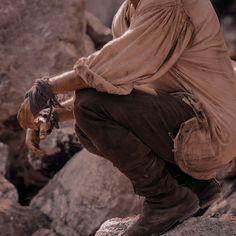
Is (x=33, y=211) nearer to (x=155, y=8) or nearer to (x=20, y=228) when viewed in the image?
(x=20, y=228)

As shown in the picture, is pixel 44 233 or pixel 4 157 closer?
pixel 44 233

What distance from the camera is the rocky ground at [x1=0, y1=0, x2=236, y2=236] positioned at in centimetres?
367

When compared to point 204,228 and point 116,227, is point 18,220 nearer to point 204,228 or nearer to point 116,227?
point 116,227

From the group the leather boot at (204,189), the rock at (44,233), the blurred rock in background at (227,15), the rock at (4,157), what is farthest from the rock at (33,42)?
the blurred rock in background at (227,15)

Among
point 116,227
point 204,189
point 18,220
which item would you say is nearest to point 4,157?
point 18,220

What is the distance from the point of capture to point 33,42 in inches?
178

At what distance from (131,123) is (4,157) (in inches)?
60.6

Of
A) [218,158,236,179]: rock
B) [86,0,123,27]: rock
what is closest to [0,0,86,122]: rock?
[218,158,236,179]: rock

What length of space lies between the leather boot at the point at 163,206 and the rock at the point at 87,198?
2.84 feet

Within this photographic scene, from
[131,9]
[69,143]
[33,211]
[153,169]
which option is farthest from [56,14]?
[153,169]

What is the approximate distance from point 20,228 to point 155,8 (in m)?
1.43

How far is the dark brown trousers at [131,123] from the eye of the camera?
2.62 meters

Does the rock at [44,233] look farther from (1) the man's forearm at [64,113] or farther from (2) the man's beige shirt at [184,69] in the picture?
(2) the man's beige shirt at [184,69]

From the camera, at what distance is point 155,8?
8.61ft
